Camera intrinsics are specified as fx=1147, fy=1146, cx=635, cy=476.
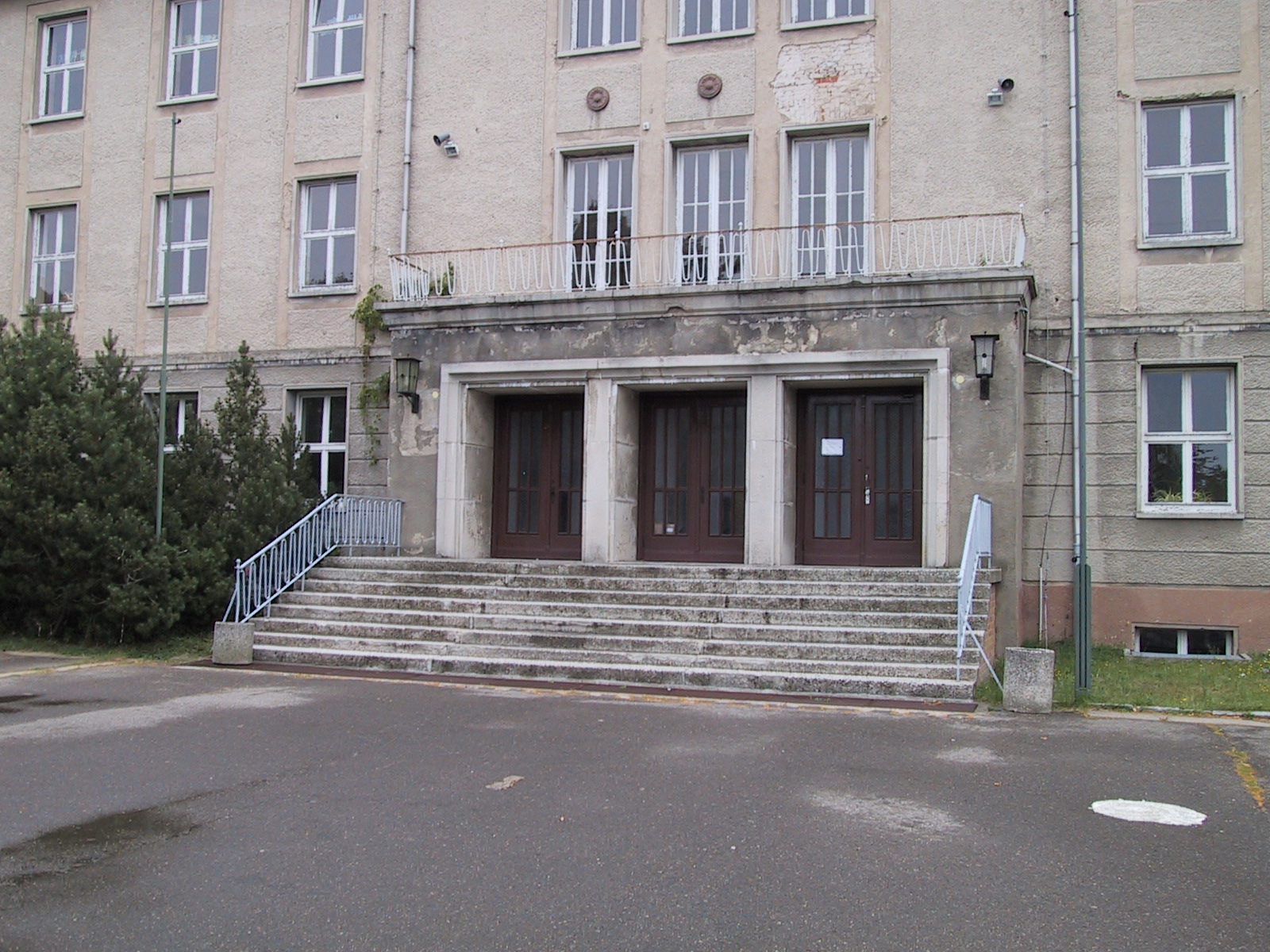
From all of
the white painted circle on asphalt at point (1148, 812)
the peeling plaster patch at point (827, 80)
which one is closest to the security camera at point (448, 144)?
the peeling plaster patch at point (827, 80)

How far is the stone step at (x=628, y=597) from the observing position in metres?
11.7

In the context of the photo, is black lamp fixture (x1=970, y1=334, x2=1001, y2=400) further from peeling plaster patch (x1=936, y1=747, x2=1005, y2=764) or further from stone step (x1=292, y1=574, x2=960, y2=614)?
peeling plaster patch (x1=936, y1=747, x2=1005, y2=764)

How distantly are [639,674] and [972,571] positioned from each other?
333cm

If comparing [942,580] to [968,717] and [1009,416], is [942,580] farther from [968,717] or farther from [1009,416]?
[968,717]

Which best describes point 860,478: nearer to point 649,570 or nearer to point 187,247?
point 649,570

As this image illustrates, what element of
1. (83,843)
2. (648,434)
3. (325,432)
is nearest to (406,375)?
(325,432)

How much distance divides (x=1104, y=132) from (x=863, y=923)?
39.9ft

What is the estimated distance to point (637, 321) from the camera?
1440 cm

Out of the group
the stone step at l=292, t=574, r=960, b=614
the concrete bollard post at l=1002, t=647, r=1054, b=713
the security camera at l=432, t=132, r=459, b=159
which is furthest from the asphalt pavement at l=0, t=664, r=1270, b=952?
the security camera at l=432, t=132, r=459, b=159

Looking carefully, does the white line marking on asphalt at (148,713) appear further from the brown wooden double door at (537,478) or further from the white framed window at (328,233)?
the white framed window at (328,233)

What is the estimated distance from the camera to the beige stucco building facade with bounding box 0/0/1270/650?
13.5 meters

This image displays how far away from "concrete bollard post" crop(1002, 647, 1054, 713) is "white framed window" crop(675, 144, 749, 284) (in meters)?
7.03

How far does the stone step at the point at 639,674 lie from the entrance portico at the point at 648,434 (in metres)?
3.13

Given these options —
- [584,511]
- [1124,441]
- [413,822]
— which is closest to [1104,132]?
[1124,441]
